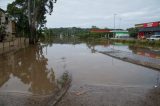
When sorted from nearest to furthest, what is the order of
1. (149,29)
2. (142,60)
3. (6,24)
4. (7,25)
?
(142,60) < (6,24) < (7,25) < (149,29)

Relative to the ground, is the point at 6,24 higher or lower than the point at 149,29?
lower

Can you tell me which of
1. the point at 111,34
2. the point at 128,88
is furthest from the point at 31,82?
the point at 111,34

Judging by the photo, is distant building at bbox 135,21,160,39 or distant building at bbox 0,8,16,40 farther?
distant building at bbox 135,21,160,39

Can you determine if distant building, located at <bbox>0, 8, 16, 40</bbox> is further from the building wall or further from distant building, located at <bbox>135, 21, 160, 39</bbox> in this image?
distant building, located at <bbox>135, 21, 160, 39</bbox>

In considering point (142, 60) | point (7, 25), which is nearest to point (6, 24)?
point (7, 25)

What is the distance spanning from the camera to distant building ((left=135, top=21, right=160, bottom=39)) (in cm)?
7561

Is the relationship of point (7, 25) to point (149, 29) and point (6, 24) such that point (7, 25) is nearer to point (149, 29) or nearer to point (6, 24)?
point (6, 24)

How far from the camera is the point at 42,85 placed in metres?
12.1

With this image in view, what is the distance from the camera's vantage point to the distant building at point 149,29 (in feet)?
248

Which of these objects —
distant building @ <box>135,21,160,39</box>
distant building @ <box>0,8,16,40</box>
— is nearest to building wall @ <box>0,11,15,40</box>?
distant building @ <box>0,8,16,40</box>

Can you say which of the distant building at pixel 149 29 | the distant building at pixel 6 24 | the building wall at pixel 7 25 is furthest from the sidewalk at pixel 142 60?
the distant building at pixel 149 29

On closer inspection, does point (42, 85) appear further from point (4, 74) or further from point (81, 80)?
point (4, 74)

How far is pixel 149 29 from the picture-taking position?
8162 cm

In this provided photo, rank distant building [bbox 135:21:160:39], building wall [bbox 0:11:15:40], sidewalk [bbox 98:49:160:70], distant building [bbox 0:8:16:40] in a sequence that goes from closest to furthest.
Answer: sidewalk [bbox 98:49:160:70]
distant building [bbox 0:8:16:40]
building wall [bbox 0:11:15:40]
distant building [bbox 135:21:160:39]
